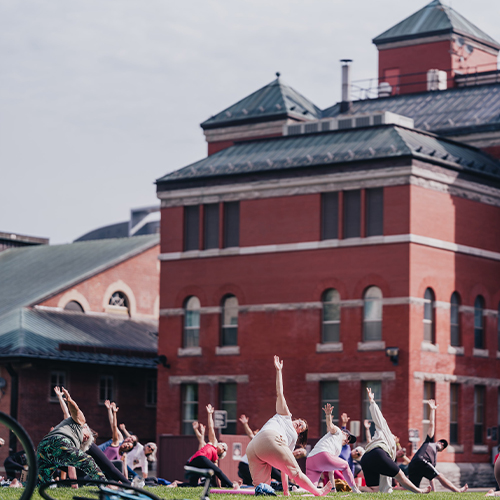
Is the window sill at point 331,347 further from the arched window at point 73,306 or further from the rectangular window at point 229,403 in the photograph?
the arched window at point 73,306

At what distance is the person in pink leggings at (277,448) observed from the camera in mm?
16469

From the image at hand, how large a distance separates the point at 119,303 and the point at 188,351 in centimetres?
1059

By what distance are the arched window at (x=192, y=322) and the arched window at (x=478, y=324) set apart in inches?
401

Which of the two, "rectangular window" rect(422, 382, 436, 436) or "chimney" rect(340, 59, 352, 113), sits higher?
"chimney" rect(340, 59, 352, 113)

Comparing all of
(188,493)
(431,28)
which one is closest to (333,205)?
(431,28)

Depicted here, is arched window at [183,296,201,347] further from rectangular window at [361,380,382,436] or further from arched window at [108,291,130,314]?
arched window at [108,291,130,314]

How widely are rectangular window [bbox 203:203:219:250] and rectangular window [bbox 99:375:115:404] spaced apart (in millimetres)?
8014

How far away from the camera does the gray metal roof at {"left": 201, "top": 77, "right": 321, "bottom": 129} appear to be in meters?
50.0

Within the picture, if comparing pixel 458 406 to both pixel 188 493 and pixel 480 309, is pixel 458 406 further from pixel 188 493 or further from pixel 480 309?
pixel 188 493

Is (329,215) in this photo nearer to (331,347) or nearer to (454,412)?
(331,347)

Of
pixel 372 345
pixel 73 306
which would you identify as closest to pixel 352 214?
pixel 372 345

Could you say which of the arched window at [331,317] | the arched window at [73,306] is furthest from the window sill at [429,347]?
the arched window at [73,306]

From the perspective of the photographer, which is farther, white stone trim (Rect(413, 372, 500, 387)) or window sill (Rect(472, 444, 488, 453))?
window sill (Rect(472, 444, 488, 453))

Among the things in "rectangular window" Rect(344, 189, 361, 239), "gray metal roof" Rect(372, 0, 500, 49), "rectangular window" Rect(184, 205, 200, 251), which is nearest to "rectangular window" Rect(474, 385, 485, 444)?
"rectangular window" Rect(344, 189, 361, 239)
